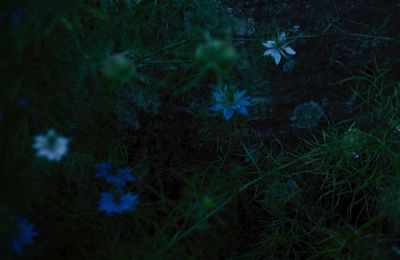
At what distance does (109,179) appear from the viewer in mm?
1303

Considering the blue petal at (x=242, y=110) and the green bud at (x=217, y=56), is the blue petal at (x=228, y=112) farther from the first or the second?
the green bud at (x=217, y=56)

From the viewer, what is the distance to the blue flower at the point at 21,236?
3.59 ft

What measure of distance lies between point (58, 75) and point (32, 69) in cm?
11

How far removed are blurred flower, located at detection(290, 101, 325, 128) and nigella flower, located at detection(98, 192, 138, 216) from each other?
757 mm

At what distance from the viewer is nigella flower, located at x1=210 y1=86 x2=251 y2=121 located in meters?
1.60

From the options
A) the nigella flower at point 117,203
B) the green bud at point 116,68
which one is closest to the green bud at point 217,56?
the green bud at point 116,68

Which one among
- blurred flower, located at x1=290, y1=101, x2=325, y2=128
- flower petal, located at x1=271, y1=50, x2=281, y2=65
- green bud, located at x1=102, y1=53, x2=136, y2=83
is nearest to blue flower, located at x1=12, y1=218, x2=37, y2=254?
green bud, located at x1=102, y1=53, x2=136, y2=83

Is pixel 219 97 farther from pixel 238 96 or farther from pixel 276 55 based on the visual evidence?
pixel 276 55

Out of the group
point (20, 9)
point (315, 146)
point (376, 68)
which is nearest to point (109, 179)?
point (20, 9)

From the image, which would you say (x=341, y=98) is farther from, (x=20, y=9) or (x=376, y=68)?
(x=20, y=9)

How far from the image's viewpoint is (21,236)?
1.12m

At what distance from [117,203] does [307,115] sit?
2.61 ft

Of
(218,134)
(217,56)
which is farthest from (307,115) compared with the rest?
(217,56)

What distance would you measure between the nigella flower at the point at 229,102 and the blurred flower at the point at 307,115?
0.27m
